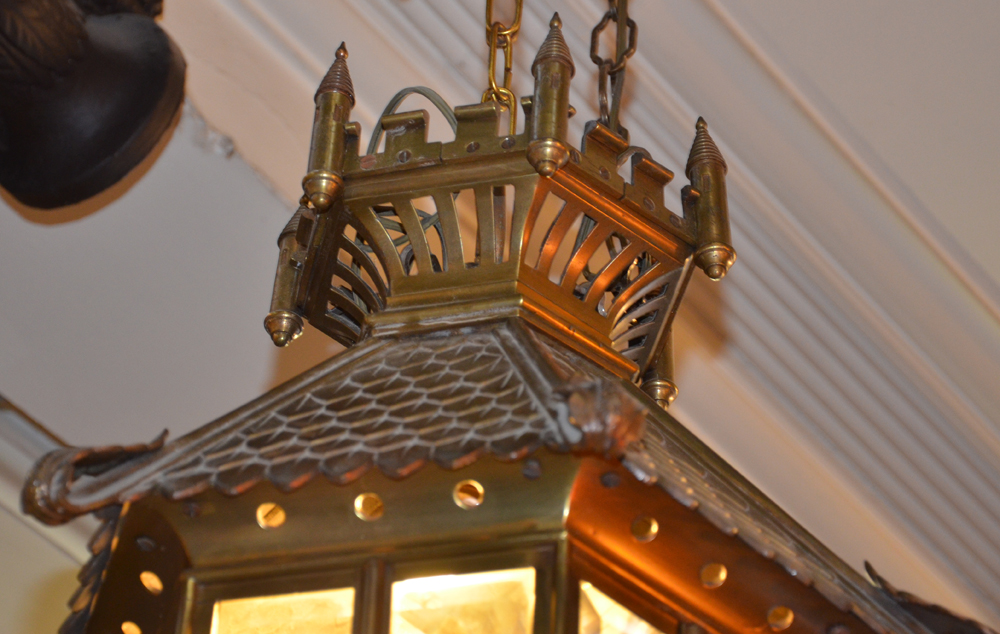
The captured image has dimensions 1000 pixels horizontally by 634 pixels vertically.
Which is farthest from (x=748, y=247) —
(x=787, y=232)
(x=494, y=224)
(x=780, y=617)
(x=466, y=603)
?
(x=466, y=603)

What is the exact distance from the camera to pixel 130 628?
0.68 meters

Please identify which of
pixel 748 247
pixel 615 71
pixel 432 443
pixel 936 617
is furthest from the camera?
pixel 748 247

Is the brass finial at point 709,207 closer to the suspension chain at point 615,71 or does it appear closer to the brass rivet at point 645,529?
the suspension chain at point 615,71

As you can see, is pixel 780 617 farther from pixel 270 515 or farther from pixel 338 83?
pixel 338 83

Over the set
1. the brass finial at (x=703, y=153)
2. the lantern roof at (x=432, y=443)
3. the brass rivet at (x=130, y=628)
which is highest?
the brass finial at (x=703, y=153)

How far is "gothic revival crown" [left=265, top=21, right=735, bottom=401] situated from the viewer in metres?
0.79

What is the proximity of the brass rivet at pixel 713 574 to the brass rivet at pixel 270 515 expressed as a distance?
24cm

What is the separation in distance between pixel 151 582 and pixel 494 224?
33 cm

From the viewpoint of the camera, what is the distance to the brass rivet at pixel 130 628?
2.22 feet

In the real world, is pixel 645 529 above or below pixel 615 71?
below

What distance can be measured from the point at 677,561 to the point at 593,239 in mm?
277

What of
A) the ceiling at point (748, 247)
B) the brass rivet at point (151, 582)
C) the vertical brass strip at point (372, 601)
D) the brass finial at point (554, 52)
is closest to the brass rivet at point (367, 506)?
the vertical brass strip at point (372, 601)

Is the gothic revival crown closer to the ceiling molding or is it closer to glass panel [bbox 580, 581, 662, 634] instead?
glass panel [bbox 580, 581, 662, 634]

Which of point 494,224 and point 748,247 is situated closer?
point 494,224
